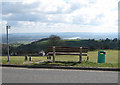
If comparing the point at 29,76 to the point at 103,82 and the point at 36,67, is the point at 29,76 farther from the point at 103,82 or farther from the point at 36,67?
the point at 103,82

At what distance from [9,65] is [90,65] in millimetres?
4611

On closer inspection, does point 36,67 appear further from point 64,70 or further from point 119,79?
point 119,79

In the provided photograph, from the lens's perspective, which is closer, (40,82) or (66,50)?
(40,82)

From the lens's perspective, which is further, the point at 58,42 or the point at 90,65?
the point at 58,42

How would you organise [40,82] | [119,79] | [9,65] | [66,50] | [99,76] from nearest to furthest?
1. [40,82]
2. [119,79]
3. [99,76]
4. [9,65]
5. [66,50]

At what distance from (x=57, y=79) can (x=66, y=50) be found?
4.62m

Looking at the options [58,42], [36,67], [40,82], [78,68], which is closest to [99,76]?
[78,68]

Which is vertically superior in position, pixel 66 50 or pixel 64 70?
pixel 66 50

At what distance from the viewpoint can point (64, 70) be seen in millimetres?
9594

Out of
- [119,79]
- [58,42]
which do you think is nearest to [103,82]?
[119,79]

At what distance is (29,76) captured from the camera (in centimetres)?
822

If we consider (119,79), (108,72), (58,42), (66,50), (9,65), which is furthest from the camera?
(58,42)

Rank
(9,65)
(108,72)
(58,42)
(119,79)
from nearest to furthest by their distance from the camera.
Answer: (119,79) < (108,72) < (9,65) < (58,42)

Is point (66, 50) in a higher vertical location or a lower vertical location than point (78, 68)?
higher
